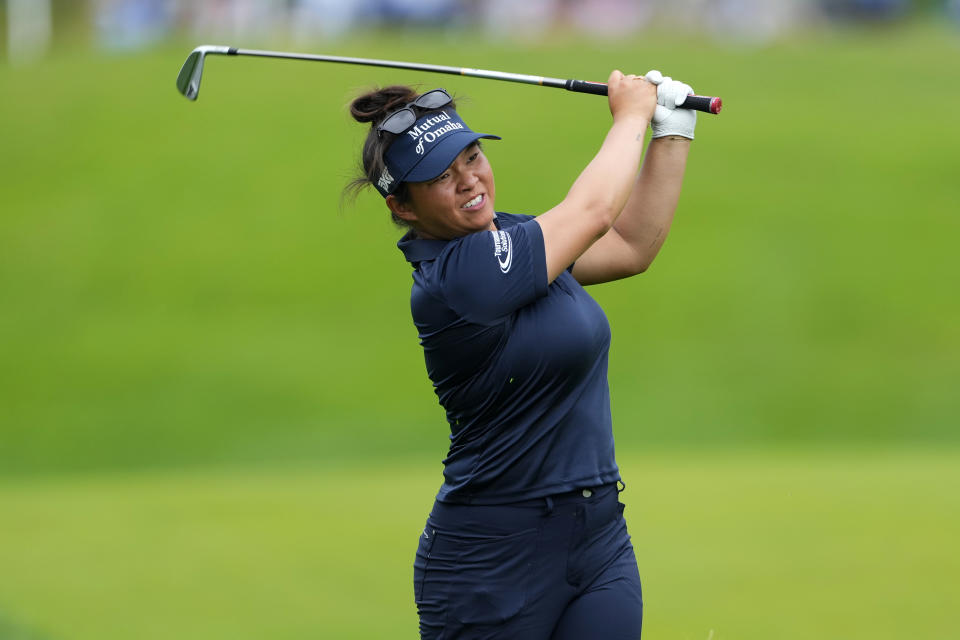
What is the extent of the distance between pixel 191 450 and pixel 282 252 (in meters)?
4.09

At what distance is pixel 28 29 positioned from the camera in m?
25.2

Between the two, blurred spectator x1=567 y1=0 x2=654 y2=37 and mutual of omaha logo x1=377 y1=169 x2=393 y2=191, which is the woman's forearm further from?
blurred spectator x1=567 y1=0 x2=654 y2=37

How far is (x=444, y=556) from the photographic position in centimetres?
326

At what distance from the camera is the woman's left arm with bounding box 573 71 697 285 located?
11.6 feet

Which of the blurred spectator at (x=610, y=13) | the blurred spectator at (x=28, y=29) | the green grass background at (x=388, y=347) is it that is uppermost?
the blurred spectator at (x=610, y=13)

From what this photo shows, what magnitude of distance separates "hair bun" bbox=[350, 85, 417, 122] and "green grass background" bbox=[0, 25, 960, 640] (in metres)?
2.32

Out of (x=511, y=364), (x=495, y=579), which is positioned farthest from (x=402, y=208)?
(x=495, y=579)

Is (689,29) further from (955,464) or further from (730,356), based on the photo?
(955,464)

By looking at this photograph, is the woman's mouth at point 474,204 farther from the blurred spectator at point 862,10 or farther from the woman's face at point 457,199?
the blurred spectator at point 862,10

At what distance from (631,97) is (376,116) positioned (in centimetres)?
67

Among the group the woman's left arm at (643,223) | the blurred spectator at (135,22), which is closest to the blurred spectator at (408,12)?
the blurred spectator at (135,22)

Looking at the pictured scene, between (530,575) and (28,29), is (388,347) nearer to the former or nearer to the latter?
(530,575)

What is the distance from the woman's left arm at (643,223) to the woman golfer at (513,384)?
242mm

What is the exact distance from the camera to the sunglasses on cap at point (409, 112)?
3252mm
